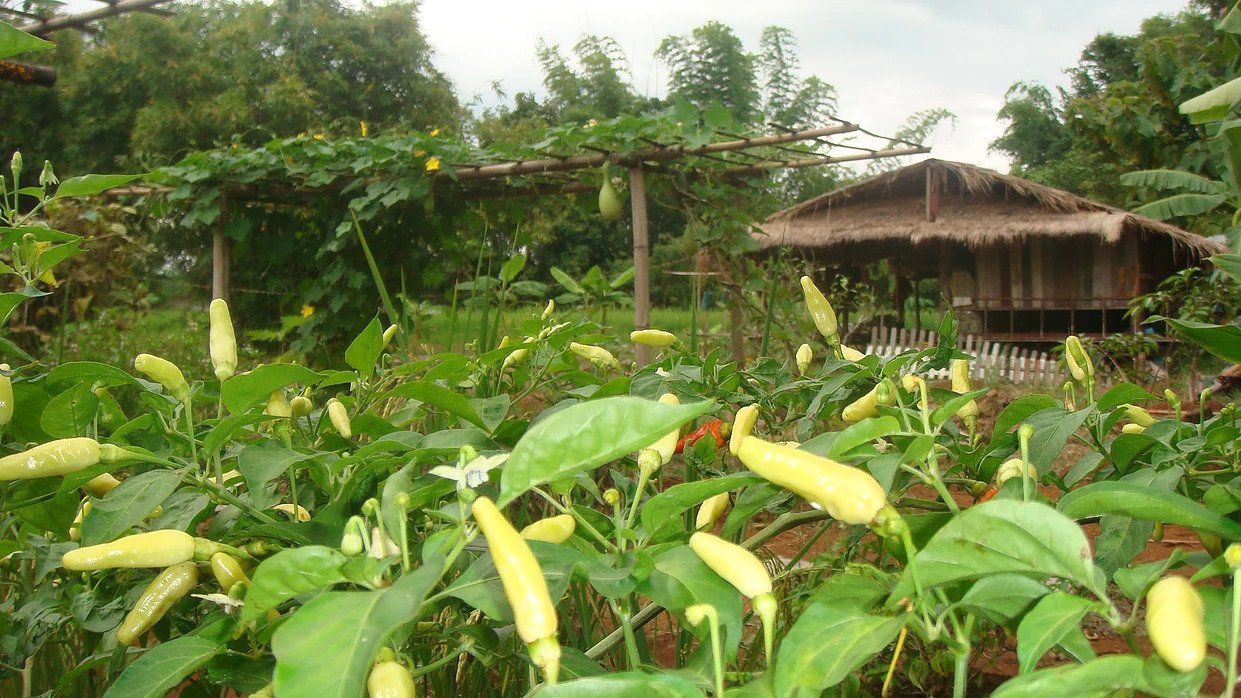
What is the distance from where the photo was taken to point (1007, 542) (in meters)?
0.42

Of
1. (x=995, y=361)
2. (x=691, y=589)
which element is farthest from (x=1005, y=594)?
(x=995, y=361)

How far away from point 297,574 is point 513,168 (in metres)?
5.16

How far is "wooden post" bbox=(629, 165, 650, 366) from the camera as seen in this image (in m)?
4.62

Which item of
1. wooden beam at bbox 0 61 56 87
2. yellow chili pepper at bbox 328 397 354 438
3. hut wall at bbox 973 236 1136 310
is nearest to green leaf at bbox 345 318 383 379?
yellow chili pepper at bbox 328 397 354 438

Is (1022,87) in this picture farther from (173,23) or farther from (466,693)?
(466,693)

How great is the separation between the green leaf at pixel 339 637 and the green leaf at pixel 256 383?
32cm

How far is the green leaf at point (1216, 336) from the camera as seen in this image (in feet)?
2.01

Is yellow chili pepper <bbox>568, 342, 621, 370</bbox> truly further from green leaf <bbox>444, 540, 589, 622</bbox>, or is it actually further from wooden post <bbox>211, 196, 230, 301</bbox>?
wooden post <bbox>211, 196, 230, 301</bbox>

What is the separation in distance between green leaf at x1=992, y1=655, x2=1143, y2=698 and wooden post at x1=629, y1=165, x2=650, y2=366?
3953 mm

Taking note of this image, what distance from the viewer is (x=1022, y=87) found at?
91.6 ft

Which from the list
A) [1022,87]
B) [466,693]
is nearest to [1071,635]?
[466,693]

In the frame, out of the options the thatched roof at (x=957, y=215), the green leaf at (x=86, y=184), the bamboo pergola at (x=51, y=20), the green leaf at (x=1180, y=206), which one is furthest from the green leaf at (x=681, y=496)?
the thatched roof at (x=957, y=215)

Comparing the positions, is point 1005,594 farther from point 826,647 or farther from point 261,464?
point 261,464

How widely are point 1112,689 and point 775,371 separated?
0.71 m
